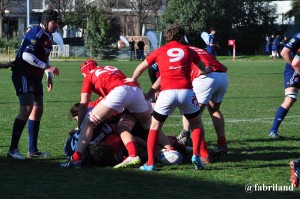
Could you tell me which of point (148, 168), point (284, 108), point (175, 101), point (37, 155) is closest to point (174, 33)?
point (175, 101)

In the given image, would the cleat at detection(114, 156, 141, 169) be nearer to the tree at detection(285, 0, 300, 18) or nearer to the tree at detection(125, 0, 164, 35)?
the tree at detection(125, 0, 164, 35)

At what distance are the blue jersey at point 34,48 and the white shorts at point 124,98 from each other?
1.34m

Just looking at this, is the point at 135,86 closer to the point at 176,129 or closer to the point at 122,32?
the point at 176,129

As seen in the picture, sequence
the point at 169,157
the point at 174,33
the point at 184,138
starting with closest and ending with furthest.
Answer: the point at 174,33
the point at 169,157
the point at 184,138

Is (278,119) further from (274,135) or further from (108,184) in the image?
(108,184)

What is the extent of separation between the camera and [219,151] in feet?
32.8

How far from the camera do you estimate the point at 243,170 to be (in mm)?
8781

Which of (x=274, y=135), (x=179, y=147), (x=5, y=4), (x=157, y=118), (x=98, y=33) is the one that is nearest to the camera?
(x=157, y=118)

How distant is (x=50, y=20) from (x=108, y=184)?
→ 286 cm

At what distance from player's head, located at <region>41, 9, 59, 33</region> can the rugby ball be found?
2320 mm

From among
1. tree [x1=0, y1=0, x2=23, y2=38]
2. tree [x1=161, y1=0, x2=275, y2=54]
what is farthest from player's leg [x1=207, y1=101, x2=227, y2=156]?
tree [x1=0, y1=0, x2=23, y2=38]

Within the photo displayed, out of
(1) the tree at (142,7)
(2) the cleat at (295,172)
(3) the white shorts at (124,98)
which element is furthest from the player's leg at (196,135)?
(1) the tree at (142,7)

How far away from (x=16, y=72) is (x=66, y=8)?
66.0m

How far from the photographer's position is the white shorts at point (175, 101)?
28.0 ft
